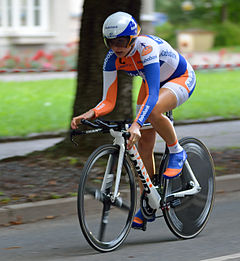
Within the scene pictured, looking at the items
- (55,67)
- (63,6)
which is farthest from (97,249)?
(63,6)

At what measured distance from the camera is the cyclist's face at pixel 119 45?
16.9 feet

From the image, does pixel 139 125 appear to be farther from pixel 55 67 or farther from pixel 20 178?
pixel 55 67

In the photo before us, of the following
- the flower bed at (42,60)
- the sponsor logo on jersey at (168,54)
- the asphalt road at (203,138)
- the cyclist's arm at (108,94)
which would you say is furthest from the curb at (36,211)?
the flower bed at (42,60)

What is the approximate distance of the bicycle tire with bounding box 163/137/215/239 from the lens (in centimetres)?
579

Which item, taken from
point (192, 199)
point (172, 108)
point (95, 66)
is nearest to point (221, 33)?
point (95, 66)

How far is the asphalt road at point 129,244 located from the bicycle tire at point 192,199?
112mm

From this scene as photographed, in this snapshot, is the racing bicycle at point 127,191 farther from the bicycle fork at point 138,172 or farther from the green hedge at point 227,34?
the green hedge at point 227,34

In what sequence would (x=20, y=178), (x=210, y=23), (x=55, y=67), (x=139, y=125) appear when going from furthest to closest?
(x=210, y=23) < (x=55, y=67) < (x=20, y=178) < (x=139, y=125)

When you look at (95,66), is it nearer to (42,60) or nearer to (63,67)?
(63,67)

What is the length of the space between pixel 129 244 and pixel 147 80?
1.37m

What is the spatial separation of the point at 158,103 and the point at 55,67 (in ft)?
61.7

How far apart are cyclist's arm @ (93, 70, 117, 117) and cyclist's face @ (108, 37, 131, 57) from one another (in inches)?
12.4

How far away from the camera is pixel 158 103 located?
5348 millimetres

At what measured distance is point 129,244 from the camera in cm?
562
